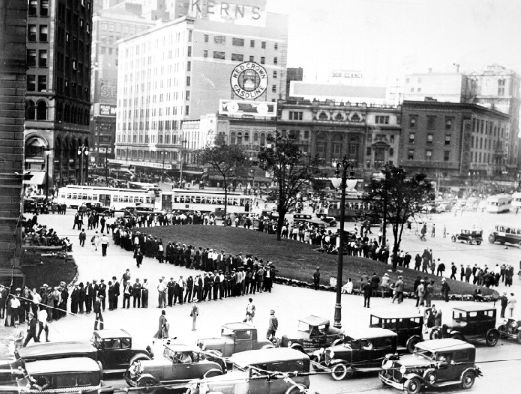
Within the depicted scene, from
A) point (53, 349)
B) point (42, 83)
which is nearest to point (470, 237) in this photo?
point (42, 83)

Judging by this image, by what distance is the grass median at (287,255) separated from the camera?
25875 millimetres

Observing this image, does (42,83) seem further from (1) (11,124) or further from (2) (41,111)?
(1) (11,124)

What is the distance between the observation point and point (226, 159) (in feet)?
131

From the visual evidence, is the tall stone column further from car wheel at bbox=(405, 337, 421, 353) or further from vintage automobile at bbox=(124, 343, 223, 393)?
car wheel at bbox=(405, 337, 421, 353)

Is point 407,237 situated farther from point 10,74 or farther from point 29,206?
point 10,74

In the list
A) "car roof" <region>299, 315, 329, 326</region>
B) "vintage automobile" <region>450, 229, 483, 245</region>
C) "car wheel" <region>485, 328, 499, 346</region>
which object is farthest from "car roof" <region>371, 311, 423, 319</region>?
"vintage automobile" <region>450, 229, 483, 245</region>

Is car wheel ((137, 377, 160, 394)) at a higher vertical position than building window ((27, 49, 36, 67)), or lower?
lower

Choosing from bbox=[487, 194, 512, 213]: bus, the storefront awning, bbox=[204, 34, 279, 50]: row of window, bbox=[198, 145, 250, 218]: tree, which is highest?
bbox=[204, 34, 279, 50]: row of window

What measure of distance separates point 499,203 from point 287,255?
14346mm

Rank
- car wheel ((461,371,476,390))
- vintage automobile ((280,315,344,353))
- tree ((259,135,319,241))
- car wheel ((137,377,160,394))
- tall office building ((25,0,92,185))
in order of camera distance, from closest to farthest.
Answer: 1. car wheel ((137,377,160,394))
2. car wheel ((461,371,476,390))
3. vintage automobile ((280,315,344,353))
4. tall office building ((25,0,92,185))
5. tree ((259,135,319,241))

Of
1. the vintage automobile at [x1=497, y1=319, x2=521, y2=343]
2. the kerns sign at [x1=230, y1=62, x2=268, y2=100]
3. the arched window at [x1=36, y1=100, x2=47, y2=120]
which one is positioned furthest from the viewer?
the kerns sign at [x1=230, y1=62, x2=268, y2=100]

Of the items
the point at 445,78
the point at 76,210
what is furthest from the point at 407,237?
the point at 76,210

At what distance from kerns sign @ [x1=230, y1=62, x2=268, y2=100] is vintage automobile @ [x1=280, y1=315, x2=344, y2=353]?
25.0 metres

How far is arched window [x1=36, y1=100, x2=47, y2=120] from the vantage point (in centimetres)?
2745
